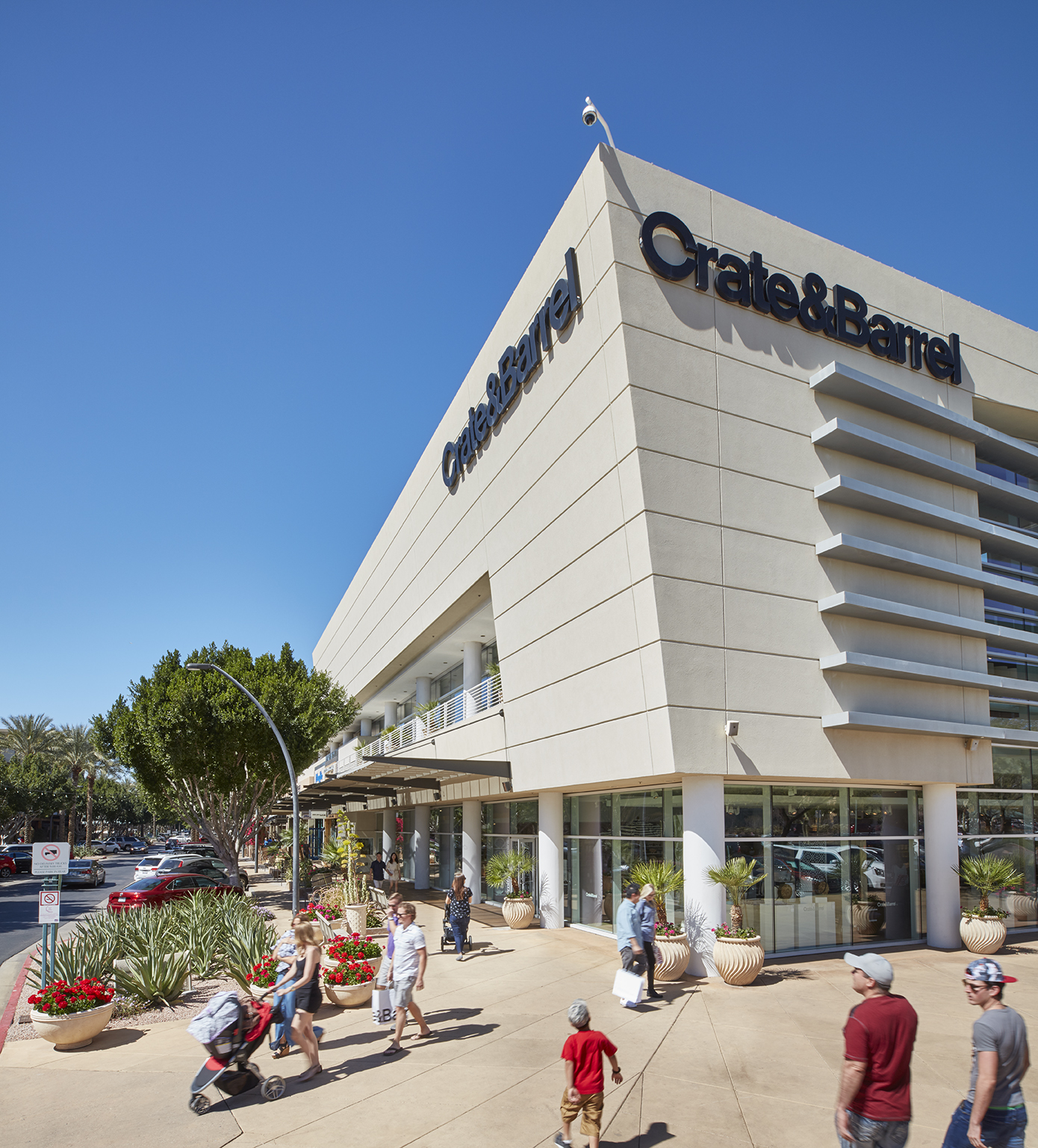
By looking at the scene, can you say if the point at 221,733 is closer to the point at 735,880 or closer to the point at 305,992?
the point at 735,880

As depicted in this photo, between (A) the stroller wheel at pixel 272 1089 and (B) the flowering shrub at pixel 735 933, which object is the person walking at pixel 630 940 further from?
(A) the stroller wheel at pixel 272 1089

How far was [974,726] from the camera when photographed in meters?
20.3

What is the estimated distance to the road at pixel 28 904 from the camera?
25531 millimetres

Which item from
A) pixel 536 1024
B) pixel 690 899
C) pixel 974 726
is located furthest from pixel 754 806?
pixel 536 1024

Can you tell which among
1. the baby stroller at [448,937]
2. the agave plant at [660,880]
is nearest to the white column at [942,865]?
the agave plant at [660,880]

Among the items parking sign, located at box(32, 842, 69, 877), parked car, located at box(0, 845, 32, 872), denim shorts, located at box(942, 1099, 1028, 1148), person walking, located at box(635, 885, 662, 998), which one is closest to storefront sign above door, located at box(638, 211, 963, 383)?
person walking, located at box(635, 885, 662, 998)

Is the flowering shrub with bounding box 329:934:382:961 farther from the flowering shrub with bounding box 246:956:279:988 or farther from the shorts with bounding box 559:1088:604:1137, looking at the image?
the shorts with bounding box 559:1088:604:1137

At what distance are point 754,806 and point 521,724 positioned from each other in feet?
23.8

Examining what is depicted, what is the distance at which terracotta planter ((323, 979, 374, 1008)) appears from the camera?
1352cm

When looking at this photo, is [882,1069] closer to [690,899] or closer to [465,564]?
[690,899]

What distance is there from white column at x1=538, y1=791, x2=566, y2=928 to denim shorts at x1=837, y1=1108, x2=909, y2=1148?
17.9m

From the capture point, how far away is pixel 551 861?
23.0 metres

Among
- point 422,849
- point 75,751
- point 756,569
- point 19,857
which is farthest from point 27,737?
point 756,569

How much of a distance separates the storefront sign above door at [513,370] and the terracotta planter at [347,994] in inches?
557
